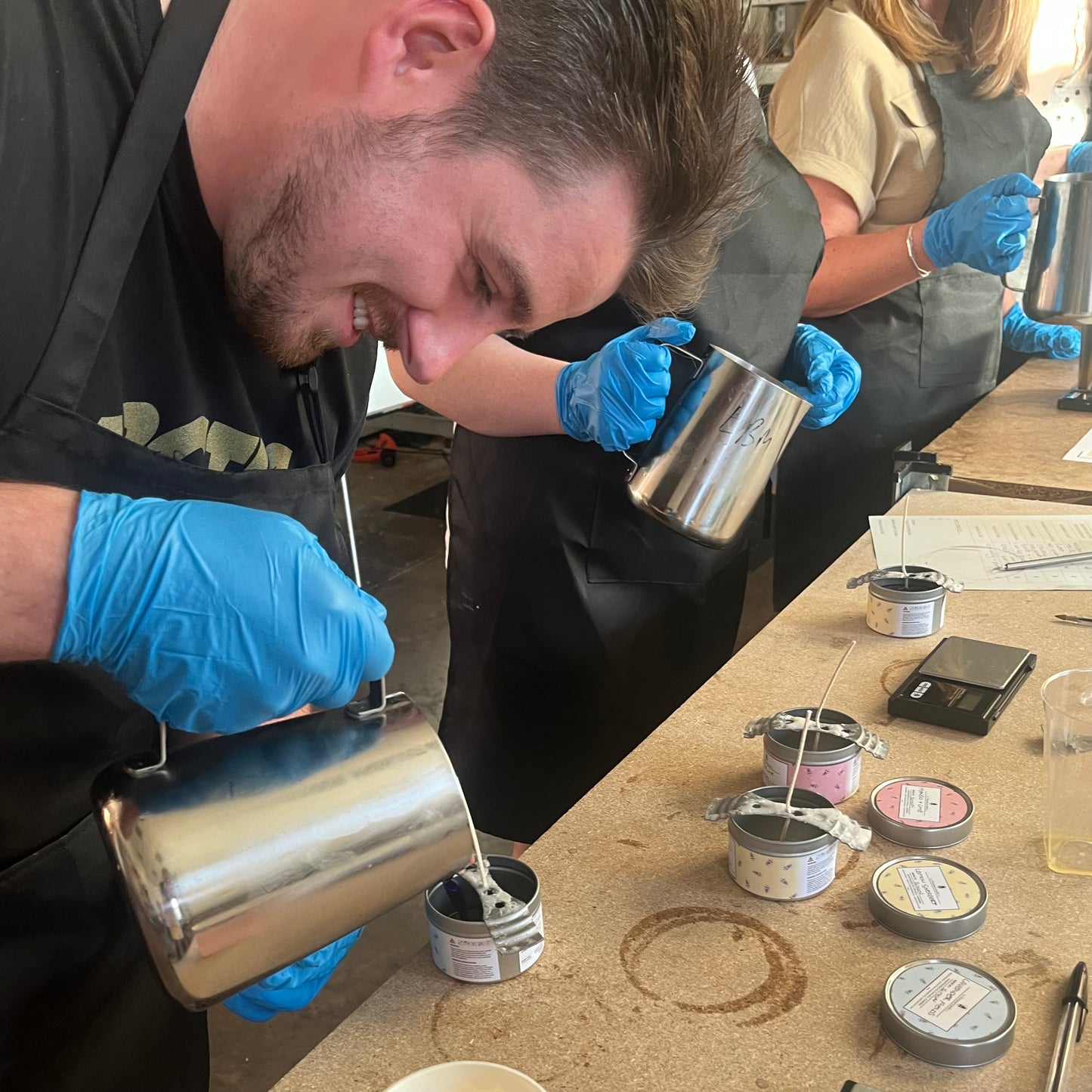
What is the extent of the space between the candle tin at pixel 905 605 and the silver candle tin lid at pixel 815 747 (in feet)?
1.05

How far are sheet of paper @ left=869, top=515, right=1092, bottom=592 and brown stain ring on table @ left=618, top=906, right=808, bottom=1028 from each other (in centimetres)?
79

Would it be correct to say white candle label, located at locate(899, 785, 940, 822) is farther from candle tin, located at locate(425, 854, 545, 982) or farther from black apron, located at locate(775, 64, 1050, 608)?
black apron, located at locate(775, 64, 1050, 608)

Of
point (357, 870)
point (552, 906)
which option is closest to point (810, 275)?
point (552, 906)

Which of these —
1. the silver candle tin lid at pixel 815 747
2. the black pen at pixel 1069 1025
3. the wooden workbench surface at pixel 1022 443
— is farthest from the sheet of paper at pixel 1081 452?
the black pen at pixel 1069 1025

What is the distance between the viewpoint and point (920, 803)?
101cm

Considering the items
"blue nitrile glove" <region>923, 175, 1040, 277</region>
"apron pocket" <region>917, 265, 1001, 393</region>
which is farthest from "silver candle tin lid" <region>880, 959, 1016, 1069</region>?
"apron pocket" <region>917, 265, 1001, 393</region>

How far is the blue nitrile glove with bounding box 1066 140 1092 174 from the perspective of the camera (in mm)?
2611

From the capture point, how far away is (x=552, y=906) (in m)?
0.92

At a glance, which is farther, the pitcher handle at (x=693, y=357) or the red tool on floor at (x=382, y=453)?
the red tool on floor at (x=382, y=453)

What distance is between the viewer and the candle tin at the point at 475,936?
2.70 feet

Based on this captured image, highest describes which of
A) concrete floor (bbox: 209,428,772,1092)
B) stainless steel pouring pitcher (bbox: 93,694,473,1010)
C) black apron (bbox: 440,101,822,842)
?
stainless steel pouring pitcher (bbox: 93,694,473,1010)

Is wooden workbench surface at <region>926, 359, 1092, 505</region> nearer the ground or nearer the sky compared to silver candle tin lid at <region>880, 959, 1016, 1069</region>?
nearer the ground

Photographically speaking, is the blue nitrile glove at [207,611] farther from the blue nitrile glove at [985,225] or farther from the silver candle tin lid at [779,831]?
the blue nitrile glove at [985,225]

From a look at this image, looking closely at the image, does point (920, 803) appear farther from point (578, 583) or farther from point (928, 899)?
point (578, 583)
